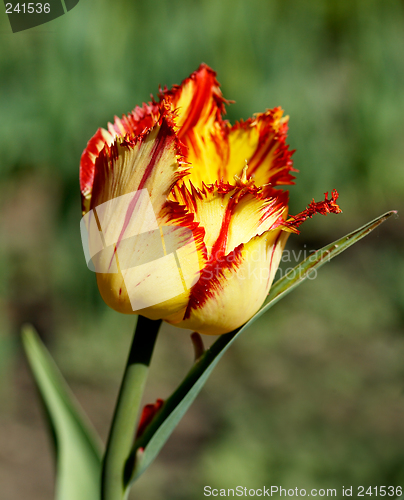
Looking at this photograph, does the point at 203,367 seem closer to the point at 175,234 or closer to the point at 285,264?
the point at 175,234

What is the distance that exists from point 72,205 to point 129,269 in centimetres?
112

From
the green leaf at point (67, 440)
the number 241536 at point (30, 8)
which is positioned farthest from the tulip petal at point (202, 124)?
the number 241536 at point (30, 8)

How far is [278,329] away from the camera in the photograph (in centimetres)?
159

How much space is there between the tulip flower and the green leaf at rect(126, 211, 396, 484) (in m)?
0.02

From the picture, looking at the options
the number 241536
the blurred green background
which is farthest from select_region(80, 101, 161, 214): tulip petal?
the blurred green background

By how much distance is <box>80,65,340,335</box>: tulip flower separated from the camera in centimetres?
24

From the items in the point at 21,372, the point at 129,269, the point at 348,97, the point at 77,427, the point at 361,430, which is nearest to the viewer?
the point at 129,269

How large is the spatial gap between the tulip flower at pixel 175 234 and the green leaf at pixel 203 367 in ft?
0.06

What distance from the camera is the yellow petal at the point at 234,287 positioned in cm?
24

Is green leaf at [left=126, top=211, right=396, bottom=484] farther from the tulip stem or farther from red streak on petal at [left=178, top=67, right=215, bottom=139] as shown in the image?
red streak on petal at [left=178, top=67, right=215, bottom=139]

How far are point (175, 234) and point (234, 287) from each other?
0.14 ft

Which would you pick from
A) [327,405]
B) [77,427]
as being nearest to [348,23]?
[327,405]

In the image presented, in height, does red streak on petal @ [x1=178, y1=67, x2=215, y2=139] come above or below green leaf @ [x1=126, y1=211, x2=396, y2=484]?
above

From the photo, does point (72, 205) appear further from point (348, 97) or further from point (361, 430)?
point (361, 430)
